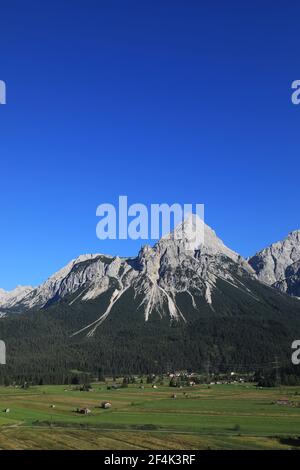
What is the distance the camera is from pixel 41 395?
7869 inches

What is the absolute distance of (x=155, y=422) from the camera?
119062 mm

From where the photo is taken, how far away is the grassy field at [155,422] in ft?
293

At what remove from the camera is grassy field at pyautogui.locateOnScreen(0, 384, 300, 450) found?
89.2m

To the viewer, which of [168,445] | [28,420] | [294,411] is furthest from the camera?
[294,411]

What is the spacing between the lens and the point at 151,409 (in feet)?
487

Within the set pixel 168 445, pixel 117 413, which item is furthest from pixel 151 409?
pixel 168 445

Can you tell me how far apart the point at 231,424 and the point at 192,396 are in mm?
76471

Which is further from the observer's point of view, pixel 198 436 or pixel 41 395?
pixel 41 395
